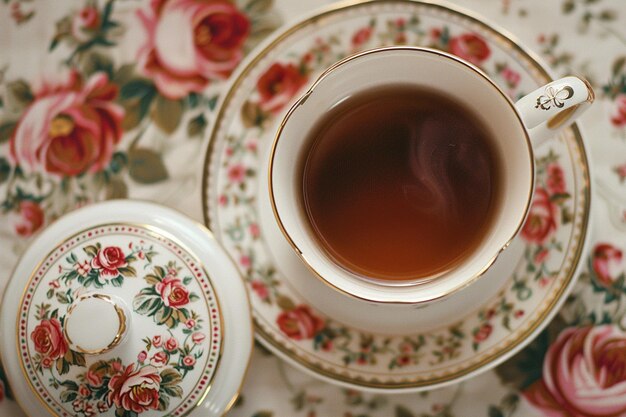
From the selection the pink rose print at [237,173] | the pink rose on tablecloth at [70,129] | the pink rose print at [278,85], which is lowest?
the pink rose print at [237,173]

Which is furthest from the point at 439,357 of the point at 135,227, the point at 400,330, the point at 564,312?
the point at 135,227

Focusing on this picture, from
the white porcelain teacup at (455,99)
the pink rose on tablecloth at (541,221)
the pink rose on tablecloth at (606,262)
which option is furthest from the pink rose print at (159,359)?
the pink rose on tablecloth at (606,262)

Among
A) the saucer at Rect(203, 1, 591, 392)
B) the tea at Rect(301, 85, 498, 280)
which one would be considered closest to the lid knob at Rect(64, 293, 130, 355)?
the saucer at Rect(203, 1, 591, 392)

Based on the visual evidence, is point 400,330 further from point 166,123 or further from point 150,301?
point 166,123

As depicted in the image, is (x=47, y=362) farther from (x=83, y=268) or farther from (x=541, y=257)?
(x=541, y=257)

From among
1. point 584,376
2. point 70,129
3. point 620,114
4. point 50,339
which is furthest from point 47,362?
point 620,114

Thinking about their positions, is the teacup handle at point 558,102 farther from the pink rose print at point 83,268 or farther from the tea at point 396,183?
the pink rose print at point 83,268
